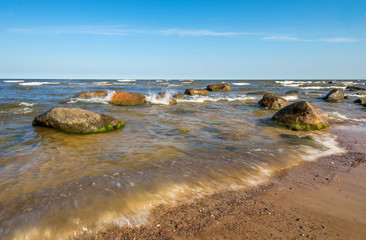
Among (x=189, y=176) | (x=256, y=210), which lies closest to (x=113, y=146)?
(x=189, y=176)

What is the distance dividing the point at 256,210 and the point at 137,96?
11.7 m

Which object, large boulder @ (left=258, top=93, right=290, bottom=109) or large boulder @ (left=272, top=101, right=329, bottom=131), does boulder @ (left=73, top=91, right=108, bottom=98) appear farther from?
large boulder @ (left=272, top=101, right=329, bottom=131)

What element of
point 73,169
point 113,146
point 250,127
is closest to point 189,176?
point 73,169

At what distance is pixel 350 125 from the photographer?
26.2 ft

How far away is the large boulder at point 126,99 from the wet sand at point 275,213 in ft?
34.5

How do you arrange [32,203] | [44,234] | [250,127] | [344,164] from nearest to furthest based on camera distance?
[44,234] < [32,203] < [344,164] < [250,127]

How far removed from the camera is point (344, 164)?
163 inches

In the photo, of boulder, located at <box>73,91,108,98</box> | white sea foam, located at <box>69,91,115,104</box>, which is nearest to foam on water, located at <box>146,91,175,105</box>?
white sea foam, located at <box>69,91,115,104</box>

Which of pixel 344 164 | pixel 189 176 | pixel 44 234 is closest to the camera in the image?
pixel 44 234

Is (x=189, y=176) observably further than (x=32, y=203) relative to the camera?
Yes

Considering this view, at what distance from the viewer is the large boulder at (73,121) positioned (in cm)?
598

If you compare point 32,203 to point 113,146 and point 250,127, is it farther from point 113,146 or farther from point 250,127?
point 250,127

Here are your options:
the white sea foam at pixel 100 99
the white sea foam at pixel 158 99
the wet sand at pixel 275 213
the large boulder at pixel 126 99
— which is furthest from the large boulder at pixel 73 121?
the white sea foam at pixel 158 99

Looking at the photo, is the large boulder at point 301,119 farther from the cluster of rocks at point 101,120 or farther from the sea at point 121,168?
the sea at point 121,168
